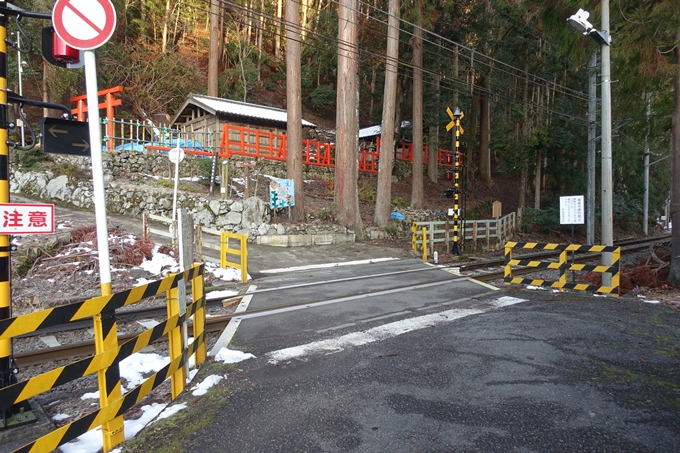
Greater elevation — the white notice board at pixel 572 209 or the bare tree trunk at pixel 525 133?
the bare tree trunk at pixel 525 133

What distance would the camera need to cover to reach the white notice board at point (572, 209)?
12.2 metres

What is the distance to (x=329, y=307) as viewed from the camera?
7477 mm

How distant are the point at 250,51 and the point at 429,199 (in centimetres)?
2286

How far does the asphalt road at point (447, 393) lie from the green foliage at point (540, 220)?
20.1 m

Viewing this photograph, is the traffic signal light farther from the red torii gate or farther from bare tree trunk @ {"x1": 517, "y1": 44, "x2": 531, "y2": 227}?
bare tree trunk @ {"x1": 517, "y1": 44, "x2": 531, "y2": 227}

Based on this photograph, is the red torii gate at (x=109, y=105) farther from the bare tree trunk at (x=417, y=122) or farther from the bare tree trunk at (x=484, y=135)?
the bare tree trunk at (x=484, y=135)

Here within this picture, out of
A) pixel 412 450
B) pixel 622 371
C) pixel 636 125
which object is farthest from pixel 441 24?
pixel 412 450

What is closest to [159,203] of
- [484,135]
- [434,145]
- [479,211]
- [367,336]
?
[367,336]

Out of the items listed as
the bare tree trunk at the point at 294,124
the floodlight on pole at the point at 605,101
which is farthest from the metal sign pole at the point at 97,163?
the bare tree trunk at the point at 294,124

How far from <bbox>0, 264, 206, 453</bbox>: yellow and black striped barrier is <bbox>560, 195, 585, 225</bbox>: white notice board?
1119cm

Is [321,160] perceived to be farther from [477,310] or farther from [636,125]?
[477,310]

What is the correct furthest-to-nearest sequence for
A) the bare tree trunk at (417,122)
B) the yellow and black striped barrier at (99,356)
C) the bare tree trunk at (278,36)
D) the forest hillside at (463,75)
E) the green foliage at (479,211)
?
the bare tree trunk at (278,36), the green foliage at (479,211), the bare tree trunk at (417,122), the forest hillside at (463,75), the yellow and black striped barrier at (99,356)

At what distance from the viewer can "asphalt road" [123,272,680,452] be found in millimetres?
3041

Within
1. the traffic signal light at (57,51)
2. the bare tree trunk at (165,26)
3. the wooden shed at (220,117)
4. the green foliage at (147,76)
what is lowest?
the traffic signal light at (57,51)
